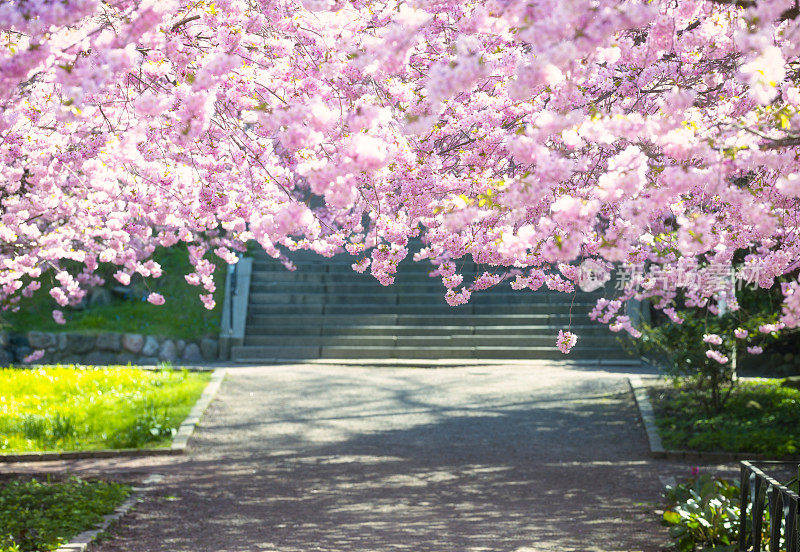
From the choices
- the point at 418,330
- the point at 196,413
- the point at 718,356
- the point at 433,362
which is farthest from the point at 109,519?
the point at 418,330

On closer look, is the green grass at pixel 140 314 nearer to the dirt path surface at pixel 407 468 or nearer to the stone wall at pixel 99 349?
the stone wall at pixel 99 349

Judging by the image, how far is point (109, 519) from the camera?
670 centimetres

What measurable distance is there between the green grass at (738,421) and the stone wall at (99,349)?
752 centimetres

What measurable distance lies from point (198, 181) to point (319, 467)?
3.27m

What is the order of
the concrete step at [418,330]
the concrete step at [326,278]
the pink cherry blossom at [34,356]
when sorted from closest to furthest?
the pink cherry blossom at [34,356] → the concrete step at [418,330] → the concrete step at [326,278]

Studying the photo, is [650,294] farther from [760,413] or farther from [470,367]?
[470,367]

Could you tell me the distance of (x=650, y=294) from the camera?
10.6m

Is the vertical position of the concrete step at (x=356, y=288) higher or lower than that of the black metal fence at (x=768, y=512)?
higher

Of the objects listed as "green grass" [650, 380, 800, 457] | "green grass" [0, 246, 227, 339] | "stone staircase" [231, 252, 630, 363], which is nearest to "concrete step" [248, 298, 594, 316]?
"stone staircase" [231, 252, 630, 363]

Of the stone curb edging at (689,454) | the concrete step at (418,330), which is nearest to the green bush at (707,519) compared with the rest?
the stone curb edging at (689,454)

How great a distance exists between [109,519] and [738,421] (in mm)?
6536

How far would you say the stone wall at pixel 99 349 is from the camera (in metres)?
14.7

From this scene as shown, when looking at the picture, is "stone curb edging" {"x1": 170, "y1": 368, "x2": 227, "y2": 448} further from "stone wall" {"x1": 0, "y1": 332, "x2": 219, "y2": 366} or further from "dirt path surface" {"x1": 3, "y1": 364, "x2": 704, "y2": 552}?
"stone wall" {"x1": 0, "y1": 332, "x2": 219, "y2": 366}

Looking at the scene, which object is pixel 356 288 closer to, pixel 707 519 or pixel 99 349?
pixel 99 349
